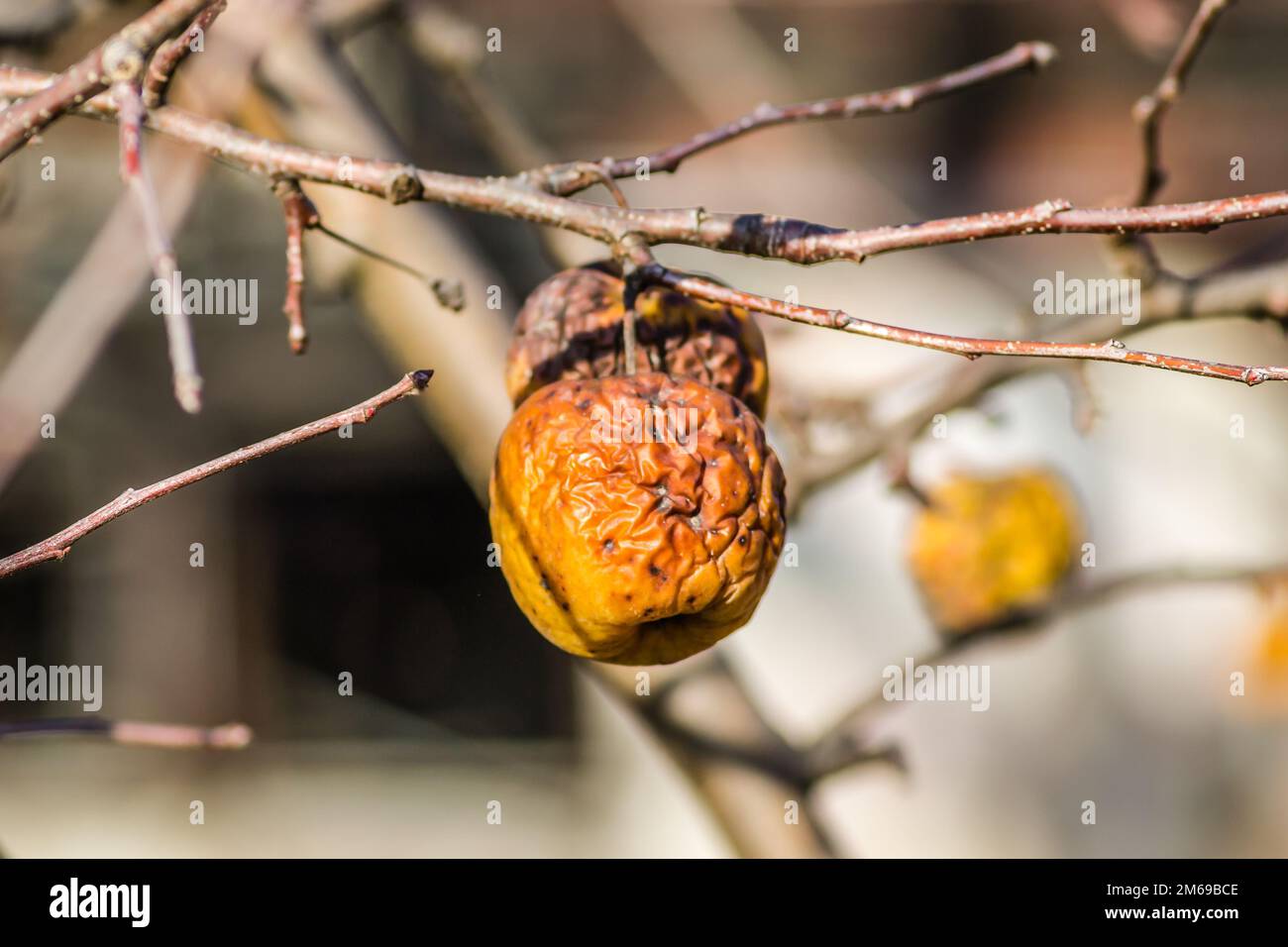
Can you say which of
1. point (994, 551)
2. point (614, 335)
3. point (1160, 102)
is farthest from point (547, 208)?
point (994, 551)

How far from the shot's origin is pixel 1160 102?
3.35 feet

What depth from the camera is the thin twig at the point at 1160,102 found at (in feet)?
3.09

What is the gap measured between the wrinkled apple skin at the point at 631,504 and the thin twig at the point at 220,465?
13cm

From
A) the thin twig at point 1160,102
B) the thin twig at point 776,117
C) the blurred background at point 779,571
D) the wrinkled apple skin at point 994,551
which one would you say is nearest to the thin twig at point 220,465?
the thin twig at point 776,117

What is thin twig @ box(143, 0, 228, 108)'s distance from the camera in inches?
23.3

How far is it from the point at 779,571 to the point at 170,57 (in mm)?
2458

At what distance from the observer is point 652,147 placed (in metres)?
2.90

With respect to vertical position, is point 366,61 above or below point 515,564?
above

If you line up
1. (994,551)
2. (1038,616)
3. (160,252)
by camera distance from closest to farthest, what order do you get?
1. (160,252)
2. (1038,616)
3. (994,551)

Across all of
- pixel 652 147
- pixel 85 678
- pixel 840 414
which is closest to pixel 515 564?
pixel 840 414

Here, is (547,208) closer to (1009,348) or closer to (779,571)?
(1009,348)

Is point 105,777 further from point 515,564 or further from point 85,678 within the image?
point 515,564

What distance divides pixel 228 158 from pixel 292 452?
274 centimetres

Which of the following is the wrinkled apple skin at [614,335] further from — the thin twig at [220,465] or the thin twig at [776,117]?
the thin twig at [220,465]
